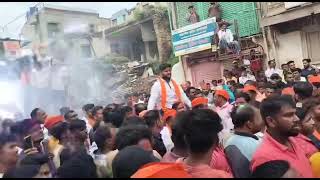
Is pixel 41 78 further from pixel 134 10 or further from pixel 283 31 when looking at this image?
pixel 134 10

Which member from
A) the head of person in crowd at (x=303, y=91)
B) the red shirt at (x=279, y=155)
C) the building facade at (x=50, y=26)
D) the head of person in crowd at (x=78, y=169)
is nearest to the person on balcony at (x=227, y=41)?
the building facade at (x=50, y=26)

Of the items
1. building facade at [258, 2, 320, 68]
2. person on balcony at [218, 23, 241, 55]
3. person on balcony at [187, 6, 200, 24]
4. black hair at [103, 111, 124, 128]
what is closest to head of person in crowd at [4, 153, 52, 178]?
black hair at [103, 111, 124, 128]

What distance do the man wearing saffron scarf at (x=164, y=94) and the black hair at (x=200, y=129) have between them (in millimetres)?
3275

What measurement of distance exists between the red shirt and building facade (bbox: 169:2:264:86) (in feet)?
33.2

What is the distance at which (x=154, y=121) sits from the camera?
452 centimetres

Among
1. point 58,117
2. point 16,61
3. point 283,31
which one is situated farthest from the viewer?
point 283,31

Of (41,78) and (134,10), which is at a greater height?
(134,10)

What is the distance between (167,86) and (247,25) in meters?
8.01

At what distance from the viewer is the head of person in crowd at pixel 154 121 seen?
446 centimetres

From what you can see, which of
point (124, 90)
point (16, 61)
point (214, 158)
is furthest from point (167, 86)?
point (124, 90)

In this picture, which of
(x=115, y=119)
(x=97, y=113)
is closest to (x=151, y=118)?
(x=115, y=119)

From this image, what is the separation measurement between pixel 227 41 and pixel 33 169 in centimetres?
1085

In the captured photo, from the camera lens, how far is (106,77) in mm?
17875

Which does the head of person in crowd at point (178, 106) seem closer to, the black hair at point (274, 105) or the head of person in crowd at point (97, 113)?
the head of person in crowd at point (97, 113)
